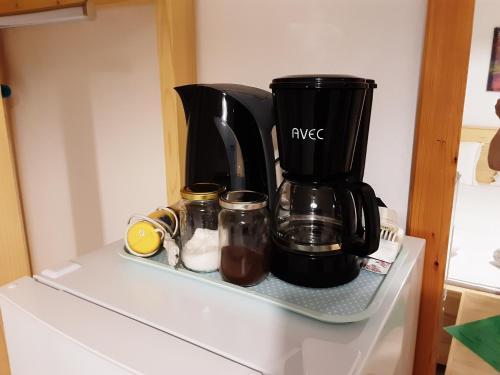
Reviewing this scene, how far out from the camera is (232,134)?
0.77 meters

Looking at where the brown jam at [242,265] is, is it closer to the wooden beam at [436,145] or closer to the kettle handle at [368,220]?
the kettle handle at [368,220]

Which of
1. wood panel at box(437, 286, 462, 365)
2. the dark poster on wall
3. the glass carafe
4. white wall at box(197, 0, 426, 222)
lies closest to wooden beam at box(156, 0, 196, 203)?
white wall at box(197, 0, 426, 222)

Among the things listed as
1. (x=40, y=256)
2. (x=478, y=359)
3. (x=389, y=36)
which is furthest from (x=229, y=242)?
(x=40, y=256)

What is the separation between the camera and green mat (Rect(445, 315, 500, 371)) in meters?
1.07

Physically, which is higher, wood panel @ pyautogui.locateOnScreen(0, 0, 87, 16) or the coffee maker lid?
wood panel @ pyautogui.locateOnScreen(0, 0, 87, 16)

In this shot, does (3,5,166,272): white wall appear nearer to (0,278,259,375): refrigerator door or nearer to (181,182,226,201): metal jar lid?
(181,182,226,201): metal jar lid

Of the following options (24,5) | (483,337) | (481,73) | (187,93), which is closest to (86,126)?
(24,5)

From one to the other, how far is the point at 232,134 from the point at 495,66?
140cm

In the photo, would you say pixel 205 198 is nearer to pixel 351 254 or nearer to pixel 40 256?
pixel 351 254

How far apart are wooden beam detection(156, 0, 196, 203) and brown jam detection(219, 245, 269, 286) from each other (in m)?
0.50

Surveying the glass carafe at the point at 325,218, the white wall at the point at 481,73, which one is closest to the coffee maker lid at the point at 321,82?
the glass carafe at the point at 325,218

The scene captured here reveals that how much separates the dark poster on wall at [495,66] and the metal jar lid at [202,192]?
4.77 feet

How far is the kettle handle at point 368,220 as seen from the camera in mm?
623

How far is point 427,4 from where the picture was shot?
813 mm
